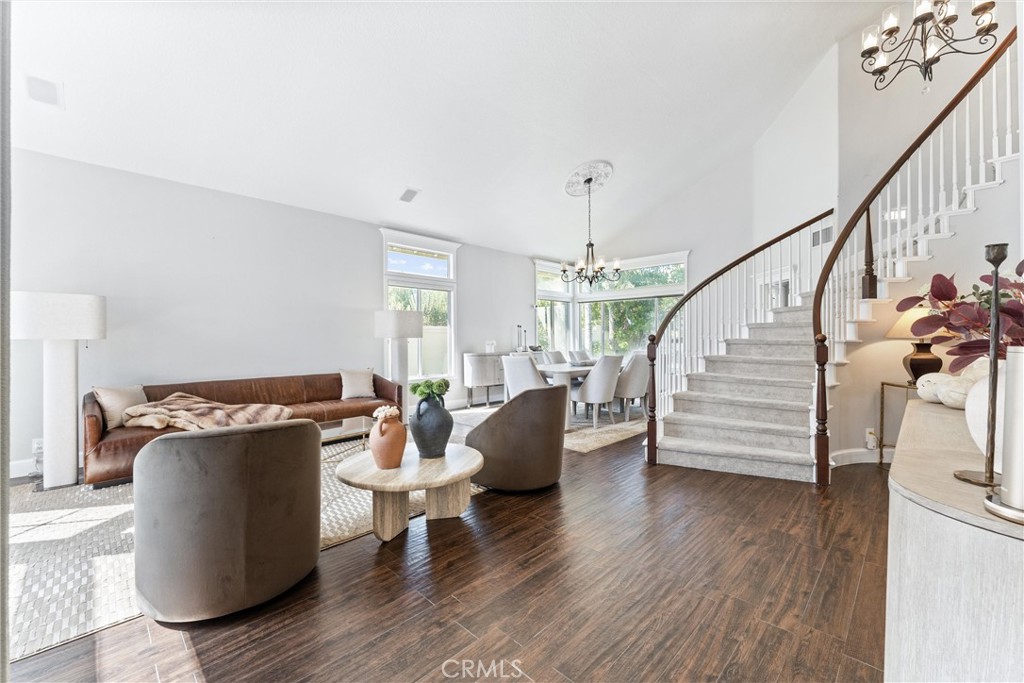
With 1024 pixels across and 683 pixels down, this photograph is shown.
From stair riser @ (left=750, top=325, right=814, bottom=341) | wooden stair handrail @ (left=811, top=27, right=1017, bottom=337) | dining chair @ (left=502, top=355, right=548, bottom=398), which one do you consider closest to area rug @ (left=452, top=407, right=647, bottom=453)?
dining chair @ (left=502, top=355, right=548, bottom=398)

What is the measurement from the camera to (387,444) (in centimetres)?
245

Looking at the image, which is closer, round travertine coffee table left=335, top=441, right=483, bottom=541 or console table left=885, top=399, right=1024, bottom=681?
console table left=885, top=399, right=1024, bottom=681

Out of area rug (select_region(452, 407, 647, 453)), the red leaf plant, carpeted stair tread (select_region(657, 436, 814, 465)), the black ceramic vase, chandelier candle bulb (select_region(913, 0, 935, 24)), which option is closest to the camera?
the red leaf plant

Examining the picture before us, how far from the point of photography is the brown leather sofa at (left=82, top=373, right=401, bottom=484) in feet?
10.7

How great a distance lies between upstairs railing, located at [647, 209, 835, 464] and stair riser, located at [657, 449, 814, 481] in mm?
543

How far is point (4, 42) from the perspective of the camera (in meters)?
0.73

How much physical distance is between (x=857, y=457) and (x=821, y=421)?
94cm

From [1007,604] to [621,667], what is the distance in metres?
1.26

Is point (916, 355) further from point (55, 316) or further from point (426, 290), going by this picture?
point (55, 316)

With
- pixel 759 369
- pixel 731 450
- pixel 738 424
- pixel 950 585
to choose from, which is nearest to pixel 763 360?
pixel 759 369

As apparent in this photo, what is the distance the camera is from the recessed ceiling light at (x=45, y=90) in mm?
3129

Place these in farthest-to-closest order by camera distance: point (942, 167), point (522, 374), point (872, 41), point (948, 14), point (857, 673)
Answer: point (522, 374) → point (942, 167) → point (872, 41) → point (948, 14) → point (857, 673)

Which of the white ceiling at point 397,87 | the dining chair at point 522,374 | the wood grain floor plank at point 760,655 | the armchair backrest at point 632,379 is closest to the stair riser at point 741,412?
the armchair backrest at point 632,379

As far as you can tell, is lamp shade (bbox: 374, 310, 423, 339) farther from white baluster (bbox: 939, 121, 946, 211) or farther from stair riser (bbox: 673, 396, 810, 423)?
white baluster (bbox: 939, 121, 946, 211)
